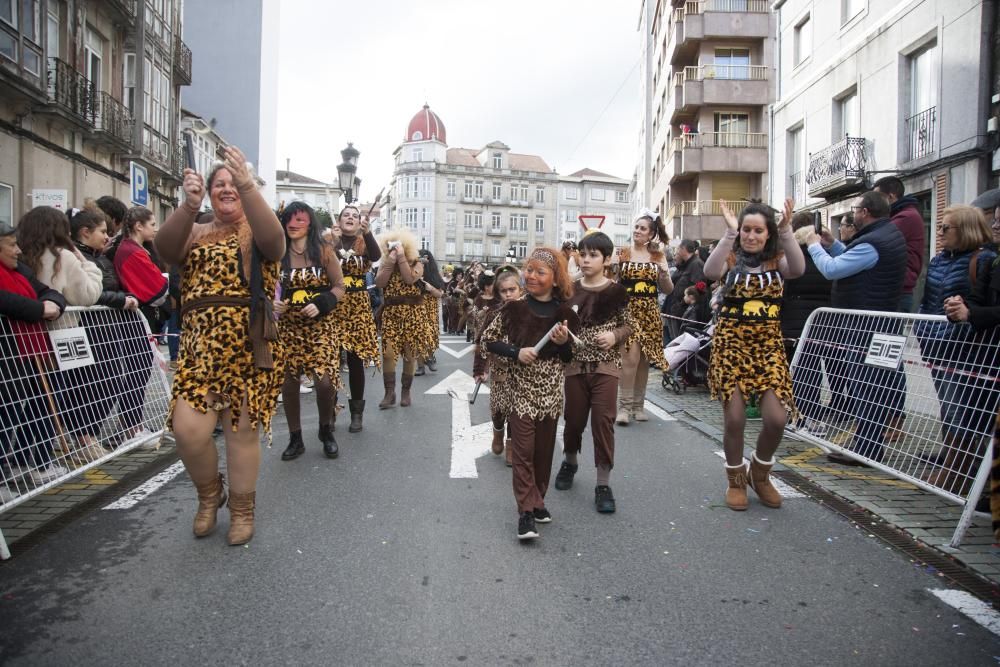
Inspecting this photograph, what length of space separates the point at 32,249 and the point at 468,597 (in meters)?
4.05

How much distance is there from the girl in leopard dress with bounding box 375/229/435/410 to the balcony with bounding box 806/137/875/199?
13.0 meters

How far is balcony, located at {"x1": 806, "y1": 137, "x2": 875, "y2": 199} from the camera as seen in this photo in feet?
58.1

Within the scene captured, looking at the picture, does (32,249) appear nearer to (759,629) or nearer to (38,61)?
(759,629)

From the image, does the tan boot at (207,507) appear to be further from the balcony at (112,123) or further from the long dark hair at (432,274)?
the balcony at (112,123)

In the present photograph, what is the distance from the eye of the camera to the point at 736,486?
4.84 meters

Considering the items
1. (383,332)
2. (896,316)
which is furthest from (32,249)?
(896,316)

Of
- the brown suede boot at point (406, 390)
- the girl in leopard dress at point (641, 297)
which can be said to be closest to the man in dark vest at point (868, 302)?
the girl in leopard dress at point (641, 297)

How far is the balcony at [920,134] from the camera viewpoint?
1544 centimetres

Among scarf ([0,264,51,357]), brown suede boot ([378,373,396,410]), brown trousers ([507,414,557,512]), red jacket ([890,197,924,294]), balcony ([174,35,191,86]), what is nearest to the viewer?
brown trousers ([507,414,557,512])

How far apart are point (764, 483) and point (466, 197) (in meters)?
91.0

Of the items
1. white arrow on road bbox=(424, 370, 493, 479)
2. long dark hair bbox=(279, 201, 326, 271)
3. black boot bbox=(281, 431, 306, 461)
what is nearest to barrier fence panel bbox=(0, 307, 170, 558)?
black boot bbox=(281, 431, 306, 461)

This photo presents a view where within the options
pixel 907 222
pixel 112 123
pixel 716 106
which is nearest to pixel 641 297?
pixel 907 222

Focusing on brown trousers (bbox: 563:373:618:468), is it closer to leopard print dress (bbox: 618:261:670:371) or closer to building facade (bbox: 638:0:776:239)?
leopard print dress (bbox: 618:261:670:371)

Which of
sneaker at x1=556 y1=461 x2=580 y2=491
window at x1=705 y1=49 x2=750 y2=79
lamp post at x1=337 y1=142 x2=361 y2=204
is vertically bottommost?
sneaker at x1=556 y1=461 x2=580 y2=491
